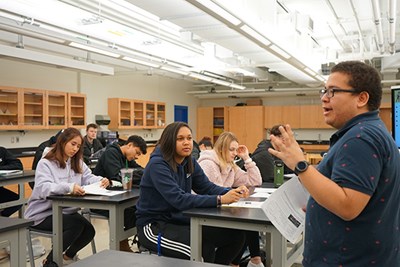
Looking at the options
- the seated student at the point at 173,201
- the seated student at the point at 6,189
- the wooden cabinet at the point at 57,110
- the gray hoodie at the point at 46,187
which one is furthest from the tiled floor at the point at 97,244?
the wooden cabinet at the point at 57,110

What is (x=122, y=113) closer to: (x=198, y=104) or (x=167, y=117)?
(x=167, y=117)

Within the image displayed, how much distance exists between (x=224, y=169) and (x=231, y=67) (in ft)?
13.3

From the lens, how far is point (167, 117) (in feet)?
36.4

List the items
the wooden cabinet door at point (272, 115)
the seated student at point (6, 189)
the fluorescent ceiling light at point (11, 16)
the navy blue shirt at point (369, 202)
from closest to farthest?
the navy blue shirt at point (369, 202) → the seated student at point (6, 189) → the fluorescent ceiling light at point (11, 16) → the wooden cabinet door at point (272, 115)

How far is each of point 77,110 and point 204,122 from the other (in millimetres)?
5584

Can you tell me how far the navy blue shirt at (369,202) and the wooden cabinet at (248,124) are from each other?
10.6 metres

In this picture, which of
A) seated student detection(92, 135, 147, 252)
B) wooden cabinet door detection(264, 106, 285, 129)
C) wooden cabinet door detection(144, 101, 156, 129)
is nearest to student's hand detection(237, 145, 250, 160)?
seated student detection(92, 135, 147, 252)

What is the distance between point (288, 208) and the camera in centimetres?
160

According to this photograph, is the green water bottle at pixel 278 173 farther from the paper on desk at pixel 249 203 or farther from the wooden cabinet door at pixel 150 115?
the wooden cabinet door at pixel 150 115

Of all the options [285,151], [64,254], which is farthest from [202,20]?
[285,151]

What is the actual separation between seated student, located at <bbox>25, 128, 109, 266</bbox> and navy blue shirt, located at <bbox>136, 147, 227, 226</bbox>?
666mm

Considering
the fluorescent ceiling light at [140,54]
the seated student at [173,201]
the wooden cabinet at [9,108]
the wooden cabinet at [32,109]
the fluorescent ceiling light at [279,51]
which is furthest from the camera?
the wooden cabinet at [32,109]

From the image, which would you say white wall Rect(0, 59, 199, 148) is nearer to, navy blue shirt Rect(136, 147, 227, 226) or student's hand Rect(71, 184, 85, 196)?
student's hand Rect(71, 184, 85, 196)

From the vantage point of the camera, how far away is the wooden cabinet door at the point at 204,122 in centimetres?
1259
